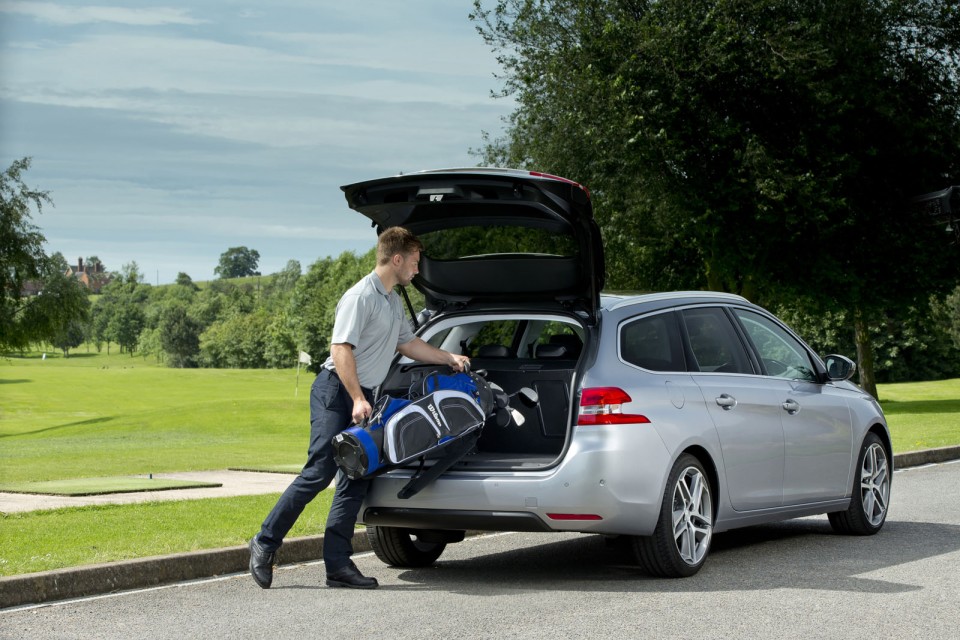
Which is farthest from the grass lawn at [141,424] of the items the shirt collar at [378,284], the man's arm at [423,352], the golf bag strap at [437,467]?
the golf bag strap at [437,467]

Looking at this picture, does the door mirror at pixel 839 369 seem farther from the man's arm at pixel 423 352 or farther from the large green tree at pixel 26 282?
the large green tree at pixel 26 282

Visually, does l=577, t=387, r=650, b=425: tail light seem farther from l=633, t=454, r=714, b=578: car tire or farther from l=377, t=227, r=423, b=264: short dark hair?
Result: l=377, t=227, r=423, b=264: short dark hair

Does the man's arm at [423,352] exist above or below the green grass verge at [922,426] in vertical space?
above

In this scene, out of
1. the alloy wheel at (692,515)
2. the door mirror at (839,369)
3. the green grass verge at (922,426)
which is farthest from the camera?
the green grass verge at (922,426)

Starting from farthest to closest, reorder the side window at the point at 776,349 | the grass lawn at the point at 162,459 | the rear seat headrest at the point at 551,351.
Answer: the side window at the point at 776,349 < the grass lawn at the point at 162,459 < the rear seat headrest at the point at 551,351

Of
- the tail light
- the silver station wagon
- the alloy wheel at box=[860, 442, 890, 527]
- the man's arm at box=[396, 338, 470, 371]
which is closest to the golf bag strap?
the silver station wagon

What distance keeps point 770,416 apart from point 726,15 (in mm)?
21374

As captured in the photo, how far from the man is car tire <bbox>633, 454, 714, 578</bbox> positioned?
1440mm

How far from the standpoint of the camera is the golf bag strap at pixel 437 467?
7.29m

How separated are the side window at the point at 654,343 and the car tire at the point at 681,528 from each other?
0.60 m

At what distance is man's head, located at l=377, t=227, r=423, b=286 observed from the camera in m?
7.62

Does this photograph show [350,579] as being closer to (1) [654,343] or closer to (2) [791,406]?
(1) [654,343]

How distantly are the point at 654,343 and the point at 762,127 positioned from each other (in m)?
22.8

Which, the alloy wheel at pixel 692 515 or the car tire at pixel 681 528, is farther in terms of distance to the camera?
the alloy wheel at pixel 692 515
